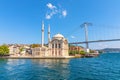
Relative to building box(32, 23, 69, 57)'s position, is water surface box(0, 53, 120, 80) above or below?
below

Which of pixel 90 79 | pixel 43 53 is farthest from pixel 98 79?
pixel 43 53

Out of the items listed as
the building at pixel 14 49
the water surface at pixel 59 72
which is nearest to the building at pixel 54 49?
the building at pixel 14 49

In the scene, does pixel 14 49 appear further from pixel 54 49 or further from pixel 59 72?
pixel 59 72

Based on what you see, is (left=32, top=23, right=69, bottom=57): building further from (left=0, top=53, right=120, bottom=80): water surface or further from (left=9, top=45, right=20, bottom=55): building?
(left=0, top=53, right=120, bottom=80): water surface

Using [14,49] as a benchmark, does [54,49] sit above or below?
below

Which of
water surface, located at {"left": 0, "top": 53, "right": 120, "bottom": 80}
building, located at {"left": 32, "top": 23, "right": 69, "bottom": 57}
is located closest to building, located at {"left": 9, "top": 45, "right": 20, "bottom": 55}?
building, located at {"left": 32, "top": 23, "right": 69, "bottom": 57}

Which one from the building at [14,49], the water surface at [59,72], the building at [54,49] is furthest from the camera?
the building at [14,49]

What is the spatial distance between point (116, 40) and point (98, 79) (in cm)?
5248

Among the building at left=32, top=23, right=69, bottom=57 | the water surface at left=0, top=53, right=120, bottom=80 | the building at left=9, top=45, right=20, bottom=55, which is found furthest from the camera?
the building at left=9, top=45, right=20, bottom=55

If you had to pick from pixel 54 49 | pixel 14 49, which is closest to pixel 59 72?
pixel 54 49

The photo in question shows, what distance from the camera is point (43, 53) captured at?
2687 inches

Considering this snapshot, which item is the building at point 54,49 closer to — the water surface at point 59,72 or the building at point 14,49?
the building at point 14,49

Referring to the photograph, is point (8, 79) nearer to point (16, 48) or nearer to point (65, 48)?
point (65, 48)

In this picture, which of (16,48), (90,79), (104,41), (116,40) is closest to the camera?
(90,79)
